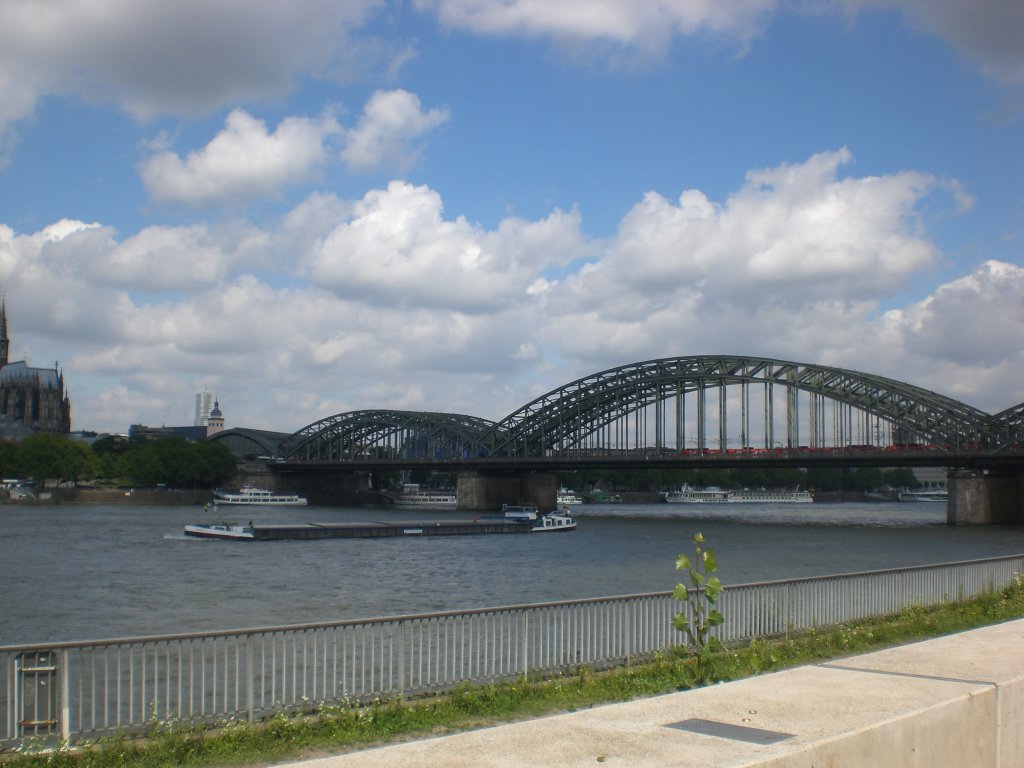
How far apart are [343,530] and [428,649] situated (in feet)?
219

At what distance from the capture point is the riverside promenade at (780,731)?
5.97 meters

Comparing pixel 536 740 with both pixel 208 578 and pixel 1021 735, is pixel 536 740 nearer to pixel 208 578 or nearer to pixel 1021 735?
pixel 1021 735

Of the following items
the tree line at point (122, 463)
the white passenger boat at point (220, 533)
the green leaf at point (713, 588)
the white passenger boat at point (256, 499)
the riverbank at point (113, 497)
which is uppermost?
the green leaf at point (713, 588)

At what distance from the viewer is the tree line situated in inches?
5423

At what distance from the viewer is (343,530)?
256ft

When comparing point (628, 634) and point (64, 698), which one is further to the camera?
point (628, 634)

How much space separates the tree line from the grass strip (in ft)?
452

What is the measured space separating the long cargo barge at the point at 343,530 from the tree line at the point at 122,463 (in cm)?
7133

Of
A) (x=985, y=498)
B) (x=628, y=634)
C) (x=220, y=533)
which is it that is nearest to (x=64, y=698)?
(x=628, y=634)

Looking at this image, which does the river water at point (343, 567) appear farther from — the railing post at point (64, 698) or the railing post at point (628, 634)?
the railing post at point (64, 698)

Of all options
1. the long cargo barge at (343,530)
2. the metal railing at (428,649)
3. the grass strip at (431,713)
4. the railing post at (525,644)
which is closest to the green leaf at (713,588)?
the grass strip at (431,713)

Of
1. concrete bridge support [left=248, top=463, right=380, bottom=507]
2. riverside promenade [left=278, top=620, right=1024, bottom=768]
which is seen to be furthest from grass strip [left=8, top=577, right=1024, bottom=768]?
concrete bridge support [left=248, top=463, right=380, bottom=507]

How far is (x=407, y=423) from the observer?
162000 mm

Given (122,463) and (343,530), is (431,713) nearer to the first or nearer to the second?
(343,530)
